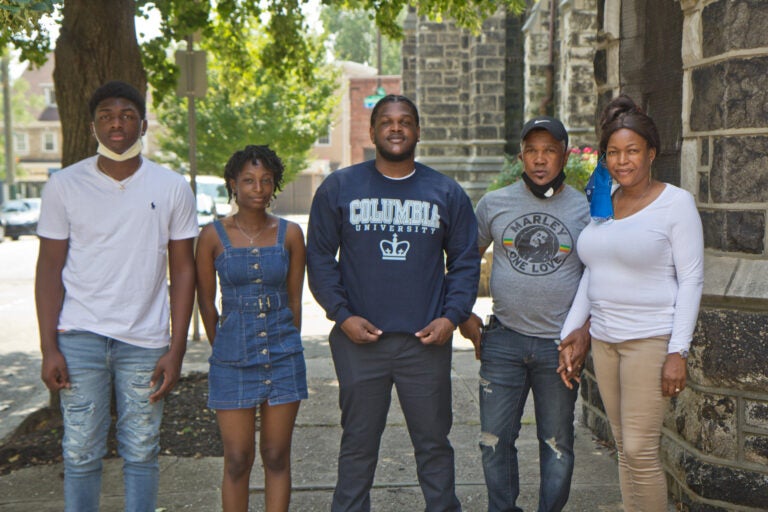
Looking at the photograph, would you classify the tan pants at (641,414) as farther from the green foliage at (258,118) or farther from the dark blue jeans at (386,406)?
the green foliage at (258,118)

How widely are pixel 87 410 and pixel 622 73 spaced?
3.69 meters

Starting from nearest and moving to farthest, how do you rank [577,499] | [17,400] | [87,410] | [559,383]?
[87,410], [559,383], [577,499], [17,400]

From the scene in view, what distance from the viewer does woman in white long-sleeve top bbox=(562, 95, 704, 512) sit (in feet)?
11.2

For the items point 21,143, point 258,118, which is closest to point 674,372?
point 258,118

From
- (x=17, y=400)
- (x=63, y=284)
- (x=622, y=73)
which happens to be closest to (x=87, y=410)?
(x=63, y=284)

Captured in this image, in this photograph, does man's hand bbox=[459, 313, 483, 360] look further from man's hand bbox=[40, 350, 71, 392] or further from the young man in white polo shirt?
man's hand bbox=[40, 350, 71, 392]

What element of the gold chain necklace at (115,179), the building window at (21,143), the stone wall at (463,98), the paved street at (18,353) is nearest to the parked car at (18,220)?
the paved street at (18,353)

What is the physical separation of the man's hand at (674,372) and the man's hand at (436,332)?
87cm

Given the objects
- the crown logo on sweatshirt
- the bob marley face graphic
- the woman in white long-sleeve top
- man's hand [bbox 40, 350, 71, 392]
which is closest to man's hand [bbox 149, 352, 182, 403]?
man's hand [bbox 40, 350, 71, 392]

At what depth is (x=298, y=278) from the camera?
385 cm

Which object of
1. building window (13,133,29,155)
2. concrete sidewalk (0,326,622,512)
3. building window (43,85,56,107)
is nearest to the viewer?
concrete sidewalk (0,326,622,512)

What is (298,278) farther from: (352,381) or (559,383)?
(559,383)

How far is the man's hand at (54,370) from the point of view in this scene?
356cm

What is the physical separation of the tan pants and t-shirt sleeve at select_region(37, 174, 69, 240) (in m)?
2.26
